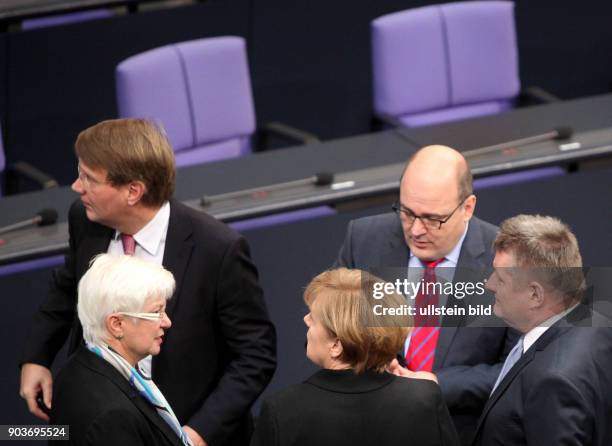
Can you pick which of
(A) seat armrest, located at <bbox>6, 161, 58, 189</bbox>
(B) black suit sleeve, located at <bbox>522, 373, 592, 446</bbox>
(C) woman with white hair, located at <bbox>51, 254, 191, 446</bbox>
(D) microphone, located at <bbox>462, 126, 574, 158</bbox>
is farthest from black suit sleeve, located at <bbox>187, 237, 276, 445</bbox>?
(A) seat armrest, located at <bbox>6, 161, 58, 189</bbox>

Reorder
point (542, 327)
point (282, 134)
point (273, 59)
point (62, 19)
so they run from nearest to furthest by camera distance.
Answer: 1. point (542, 327)
2. point (282, 134)
3. point (62, 19)
4. point (273, 59)

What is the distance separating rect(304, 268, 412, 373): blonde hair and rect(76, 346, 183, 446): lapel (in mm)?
477

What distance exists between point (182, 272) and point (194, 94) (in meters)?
2.16

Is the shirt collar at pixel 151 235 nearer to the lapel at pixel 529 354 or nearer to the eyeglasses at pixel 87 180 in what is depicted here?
the eyeglasses at pixel 87 180

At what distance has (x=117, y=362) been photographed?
9.43 ft

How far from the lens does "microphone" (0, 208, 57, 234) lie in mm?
4328

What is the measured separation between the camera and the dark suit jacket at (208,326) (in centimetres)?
323

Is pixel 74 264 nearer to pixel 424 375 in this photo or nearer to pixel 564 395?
pixel 424 375

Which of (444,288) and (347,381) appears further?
(444,288)

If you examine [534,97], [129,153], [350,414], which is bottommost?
[534,97]

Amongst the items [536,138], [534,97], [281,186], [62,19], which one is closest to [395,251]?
[281,186]

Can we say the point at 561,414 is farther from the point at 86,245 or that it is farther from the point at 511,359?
the point at 86,245

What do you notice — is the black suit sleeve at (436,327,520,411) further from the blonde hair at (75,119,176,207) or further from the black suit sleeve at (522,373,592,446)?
the blonde hair at (75,119,176,207)

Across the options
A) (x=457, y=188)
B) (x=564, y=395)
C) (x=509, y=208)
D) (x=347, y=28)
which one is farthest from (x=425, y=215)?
(x=347, y=28)
